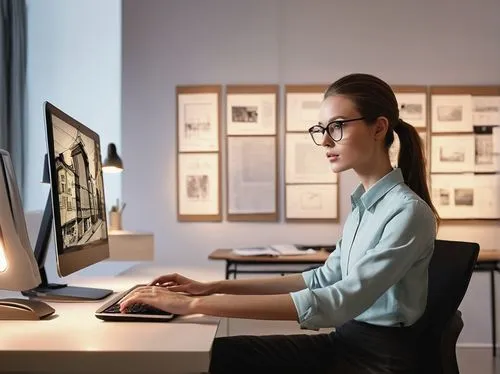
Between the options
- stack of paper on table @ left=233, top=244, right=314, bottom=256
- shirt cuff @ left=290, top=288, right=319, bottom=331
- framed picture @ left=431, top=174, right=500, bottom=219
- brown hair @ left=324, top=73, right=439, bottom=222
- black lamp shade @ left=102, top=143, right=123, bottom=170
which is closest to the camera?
shirt cuff @ left=290, top=288, right=319, bottom=331

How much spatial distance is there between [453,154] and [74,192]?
3040 mm

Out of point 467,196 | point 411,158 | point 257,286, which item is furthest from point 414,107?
point 257,286

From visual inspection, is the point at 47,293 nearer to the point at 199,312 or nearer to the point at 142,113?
the point at 199,312

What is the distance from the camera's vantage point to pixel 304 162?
381 centimetres

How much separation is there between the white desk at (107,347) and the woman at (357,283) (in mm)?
80

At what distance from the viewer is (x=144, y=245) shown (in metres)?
2.62

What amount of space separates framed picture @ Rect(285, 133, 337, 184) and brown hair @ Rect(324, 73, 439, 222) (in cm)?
241

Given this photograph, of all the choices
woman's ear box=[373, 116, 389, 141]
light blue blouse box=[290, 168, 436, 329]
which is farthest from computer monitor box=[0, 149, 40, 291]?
woman's ear box=[373, 116, 389, 141]

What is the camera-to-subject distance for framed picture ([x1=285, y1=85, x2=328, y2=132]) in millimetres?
3822

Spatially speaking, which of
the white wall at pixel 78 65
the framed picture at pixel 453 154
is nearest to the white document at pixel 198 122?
the white wall at pixel 78 65

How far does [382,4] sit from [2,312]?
344 centimetres

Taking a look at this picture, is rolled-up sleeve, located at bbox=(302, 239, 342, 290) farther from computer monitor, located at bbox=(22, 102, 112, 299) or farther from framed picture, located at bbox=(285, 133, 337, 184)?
framed picture, located at bbox=(285, 133, 337, 184)

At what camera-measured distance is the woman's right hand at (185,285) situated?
1.40m

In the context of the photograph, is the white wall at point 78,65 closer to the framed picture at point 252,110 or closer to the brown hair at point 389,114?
the framed picture at point 252,110
